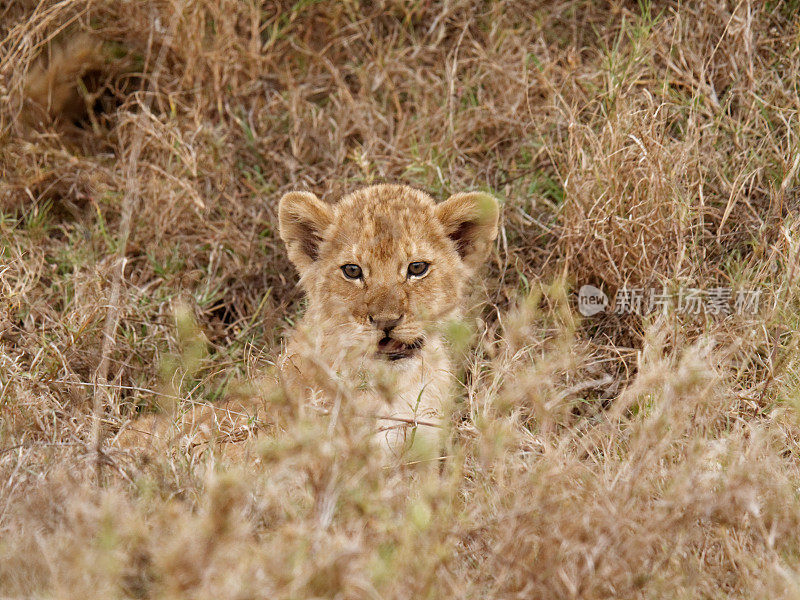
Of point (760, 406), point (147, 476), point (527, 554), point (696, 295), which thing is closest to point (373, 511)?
point (527, 554)

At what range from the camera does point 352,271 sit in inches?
164

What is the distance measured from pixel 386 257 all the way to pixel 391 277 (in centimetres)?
9

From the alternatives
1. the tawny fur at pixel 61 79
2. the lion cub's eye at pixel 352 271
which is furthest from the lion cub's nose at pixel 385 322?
the tawny fur at pixel 61 79

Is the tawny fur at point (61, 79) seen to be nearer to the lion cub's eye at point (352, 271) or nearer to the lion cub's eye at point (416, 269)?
the lion cub's eye at point (352, 271)

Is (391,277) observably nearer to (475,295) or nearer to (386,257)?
(386,257)

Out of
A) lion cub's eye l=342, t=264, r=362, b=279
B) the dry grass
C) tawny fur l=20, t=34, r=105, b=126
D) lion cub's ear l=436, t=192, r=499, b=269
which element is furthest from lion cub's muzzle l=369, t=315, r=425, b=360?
tawny fur l=20, t=34, r=105, b=126

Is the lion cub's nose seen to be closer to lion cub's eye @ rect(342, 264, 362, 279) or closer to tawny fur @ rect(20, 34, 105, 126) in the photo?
lion cub's eye @ rect(342, 264, 362, 279)

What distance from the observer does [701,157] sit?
16.0 feet

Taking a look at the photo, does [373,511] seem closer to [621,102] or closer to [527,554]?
[527,554]

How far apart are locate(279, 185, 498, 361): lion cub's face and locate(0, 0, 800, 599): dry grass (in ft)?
1.10

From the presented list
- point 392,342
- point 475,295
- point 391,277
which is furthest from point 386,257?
point 475,295

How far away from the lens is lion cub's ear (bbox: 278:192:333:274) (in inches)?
167

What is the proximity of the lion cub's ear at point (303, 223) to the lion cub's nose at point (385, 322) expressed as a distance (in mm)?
683

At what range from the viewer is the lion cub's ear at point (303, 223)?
14.0 ft
